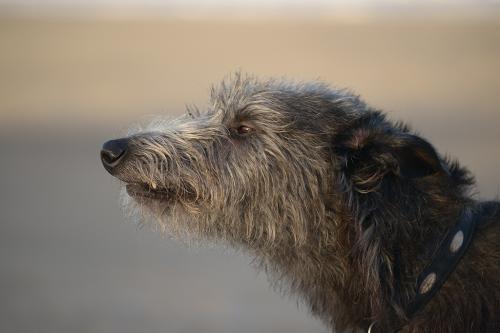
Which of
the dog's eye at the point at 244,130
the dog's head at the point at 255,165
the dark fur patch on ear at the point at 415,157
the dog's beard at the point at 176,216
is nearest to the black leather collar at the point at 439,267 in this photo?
the dark fur patch on ear at the point at 415,157

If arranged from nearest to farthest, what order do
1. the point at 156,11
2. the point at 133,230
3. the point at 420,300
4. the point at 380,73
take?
the point at 420,300, the point at 133,230, the point at 380,73, the point at 156,11

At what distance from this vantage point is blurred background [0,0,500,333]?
7688 mm

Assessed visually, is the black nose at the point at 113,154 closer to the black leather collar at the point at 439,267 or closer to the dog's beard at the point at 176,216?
the dog's beard at the point at 176,216

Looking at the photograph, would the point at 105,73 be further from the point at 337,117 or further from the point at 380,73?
the point at 337,117

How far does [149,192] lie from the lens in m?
4.35

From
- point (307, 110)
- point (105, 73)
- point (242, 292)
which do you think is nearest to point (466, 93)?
point (105, 73)

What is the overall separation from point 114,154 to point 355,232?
1250 millimetres

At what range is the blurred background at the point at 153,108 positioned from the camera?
7688 millimetres

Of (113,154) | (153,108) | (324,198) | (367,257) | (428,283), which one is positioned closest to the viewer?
(428,283)

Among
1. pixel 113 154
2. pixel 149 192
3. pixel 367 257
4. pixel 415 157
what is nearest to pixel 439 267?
pixel 367 257

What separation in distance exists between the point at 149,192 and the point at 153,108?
39.0 ft

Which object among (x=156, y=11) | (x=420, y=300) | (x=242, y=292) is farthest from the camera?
(x=156, y=11)

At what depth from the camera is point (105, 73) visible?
22.6 meters

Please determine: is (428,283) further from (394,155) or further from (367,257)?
(394,155)
